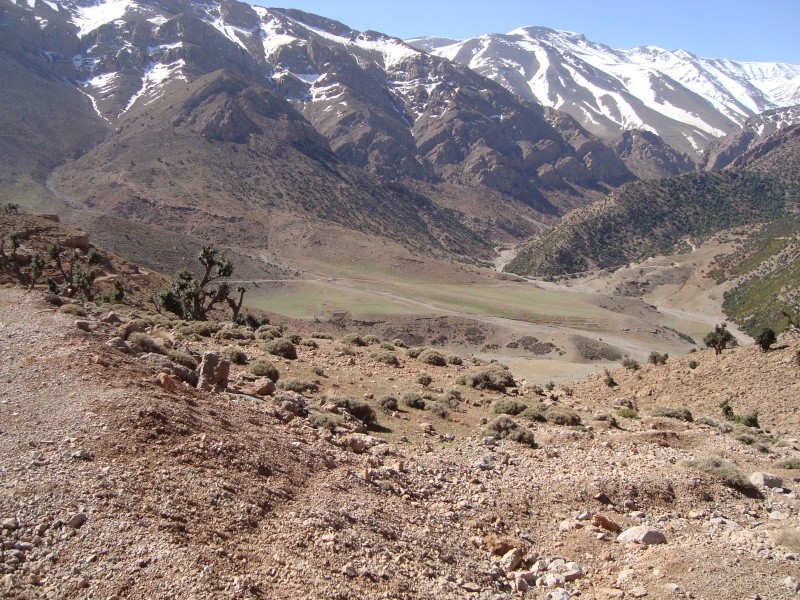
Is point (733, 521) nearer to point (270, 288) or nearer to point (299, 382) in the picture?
point (299, 382)

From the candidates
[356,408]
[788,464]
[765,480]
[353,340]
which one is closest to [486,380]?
[353,340]

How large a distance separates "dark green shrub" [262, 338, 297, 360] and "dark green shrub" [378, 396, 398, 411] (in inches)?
214

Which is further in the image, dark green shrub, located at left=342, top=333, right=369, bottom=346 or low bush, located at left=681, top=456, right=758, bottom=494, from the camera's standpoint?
dark green shrub, located at left=342, top=333, right=369, bottom=346

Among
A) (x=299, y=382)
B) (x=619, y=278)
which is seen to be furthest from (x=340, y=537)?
(x=619, y=278)

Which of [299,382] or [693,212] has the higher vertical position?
[693,212]

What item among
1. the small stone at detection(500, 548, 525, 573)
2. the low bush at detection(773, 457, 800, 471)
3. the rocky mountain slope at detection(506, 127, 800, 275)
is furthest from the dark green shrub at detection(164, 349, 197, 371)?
the rocky mountain slope at detection(506, 127, 800, 275)

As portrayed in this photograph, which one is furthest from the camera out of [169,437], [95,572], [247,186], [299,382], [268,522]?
[247,186]

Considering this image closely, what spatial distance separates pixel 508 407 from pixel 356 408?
5.55 meters

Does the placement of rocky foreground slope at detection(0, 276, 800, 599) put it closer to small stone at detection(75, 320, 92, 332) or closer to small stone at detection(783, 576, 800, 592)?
small stone at detection(783, 576, 800, 592)

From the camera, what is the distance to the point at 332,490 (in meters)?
10.8

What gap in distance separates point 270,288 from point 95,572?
94822 millimetres

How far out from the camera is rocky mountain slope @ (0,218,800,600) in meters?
7.83

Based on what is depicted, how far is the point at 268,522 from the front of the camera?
905cm

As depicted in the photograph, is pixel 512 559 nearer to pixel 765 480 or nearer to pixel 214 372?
pixel 765 480
